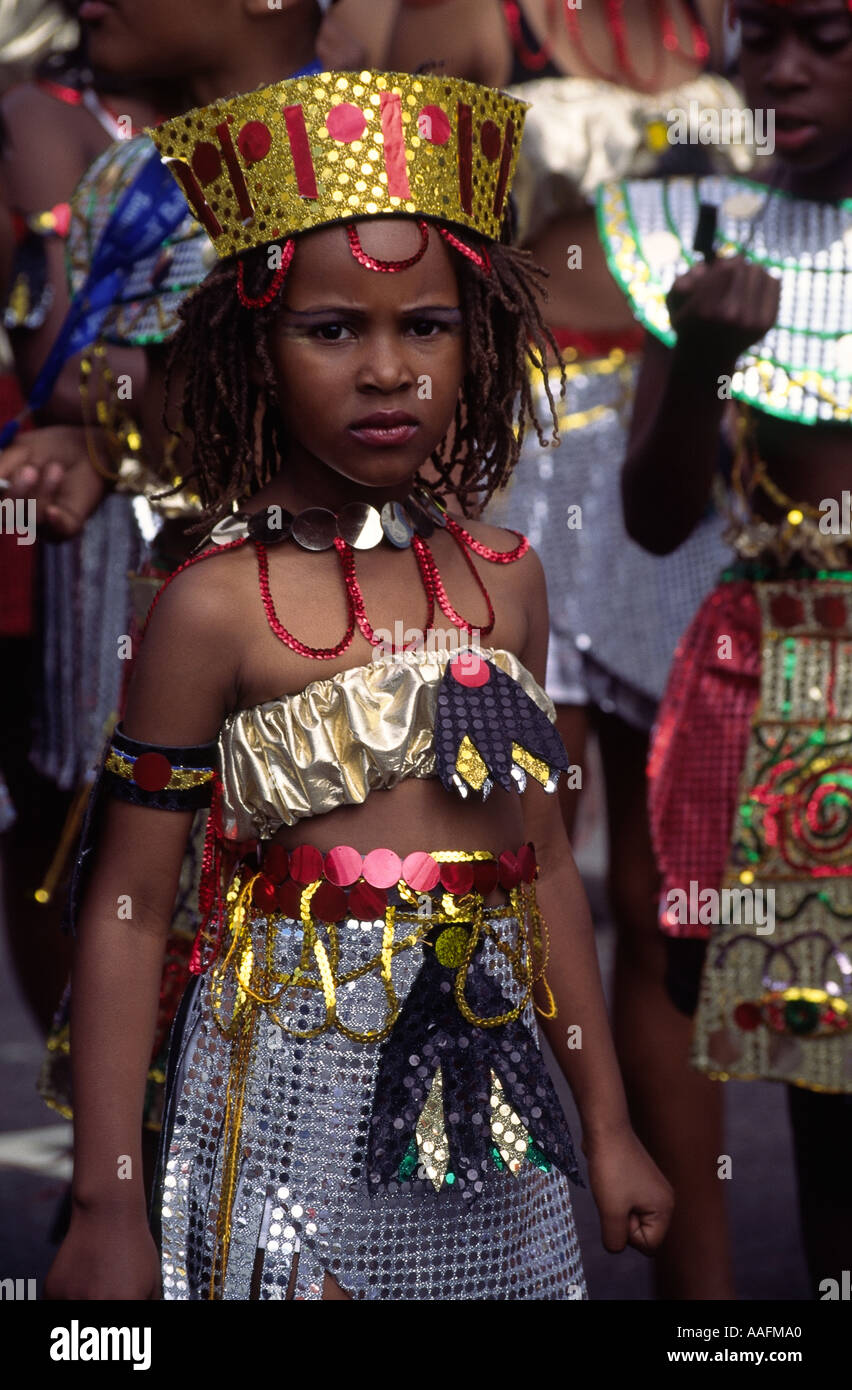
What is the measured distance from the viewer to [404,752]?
81.6 inches

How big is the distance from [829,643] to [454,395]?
1.07 metres

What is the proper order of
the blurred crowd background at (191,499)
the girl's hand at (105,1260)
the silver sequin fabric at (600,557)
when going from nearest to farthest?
1. the girl's hand at (105,1260)
2. the blurred crowd background at (191,499)
3. the silver sequin fabric at (600,557)

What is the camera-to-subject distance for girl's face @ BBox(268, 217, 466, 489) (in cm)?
204

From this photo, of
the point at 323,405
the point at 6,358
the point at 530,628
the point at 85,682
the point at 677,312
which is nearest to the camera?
the point at 323,405

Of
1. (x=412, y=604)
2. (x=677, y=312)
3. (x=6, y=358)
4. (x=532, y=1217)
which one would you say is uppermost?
(x=6, y=358)

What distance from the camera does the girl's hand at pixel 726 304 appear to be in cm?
271

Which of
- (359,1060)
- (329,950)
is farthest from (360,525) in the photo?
(359,1060)

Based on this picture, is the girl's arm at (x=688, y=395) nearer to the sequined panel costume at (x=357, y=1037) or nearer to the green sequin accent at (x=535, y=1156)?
the sequined panel costume at (x=357, y=1037)

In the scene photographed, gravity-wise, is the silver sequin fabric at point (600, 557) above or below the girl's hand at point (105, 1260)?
above

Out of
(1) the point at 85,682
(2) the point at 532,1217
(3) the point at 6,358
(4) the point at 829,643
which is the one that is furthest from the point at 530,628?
(3) the point at 6,358

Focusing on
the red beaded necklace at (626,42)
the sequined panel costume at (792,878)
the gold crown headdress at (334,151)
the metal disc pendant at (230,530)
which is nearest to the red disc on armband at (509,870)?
the metal disc pendant at (230,530)

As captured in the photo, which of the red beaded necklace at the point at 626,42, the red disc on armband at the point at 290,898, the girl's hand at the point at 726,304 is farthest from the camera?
the red beaded necklace at the point at 626,42

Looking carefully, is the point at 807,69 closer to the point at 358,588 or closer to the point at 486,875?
the point at 358,588

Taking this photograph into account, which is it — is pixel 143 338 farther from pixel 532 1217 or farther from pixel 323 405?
pixel 532 1217
